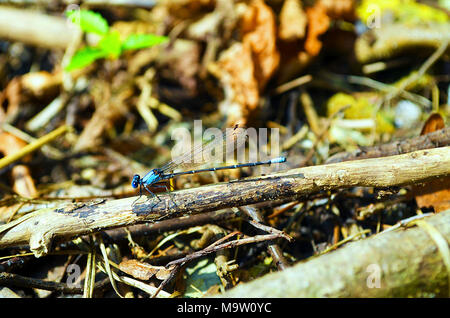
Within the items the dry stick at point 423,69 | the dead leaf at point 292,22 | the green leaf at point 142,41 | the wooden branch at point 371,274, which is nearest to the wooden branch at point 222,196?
the wooden branch at point 371,274

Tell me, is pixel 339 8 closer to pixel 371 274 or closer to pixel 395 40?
pixel 395 40

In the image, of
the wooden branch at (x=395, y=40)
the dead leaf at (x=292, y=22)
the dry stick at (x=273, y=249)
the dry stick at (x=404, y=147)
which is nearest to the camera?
the dry stick at (x=273, y=249)

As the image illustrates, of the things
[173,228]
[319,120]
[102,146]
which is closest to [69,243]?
[173,228]

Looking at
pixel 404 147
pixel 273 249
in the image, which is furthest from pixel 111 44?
pixel 404 147

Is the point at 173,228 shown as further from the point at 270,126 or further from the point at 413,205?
the point at 270,126

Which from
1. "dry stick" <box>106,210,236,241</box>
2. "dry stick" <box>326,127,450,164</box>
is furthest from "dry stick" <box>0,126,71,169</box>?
"dry stick" <box>326,127,450,164</box>

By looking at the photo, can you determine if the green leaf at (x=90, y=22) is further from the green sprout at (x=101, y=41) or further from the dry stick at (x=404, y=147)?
the dry stick at (x=404, y=147)
